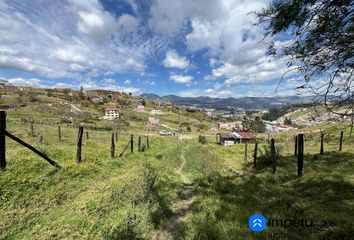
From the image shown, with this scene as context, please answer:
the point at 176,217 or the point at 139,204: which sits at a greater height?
the point at 139,204

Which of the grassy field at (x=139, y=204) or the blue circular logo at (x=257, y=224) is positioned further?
the grassy field at (x=139, y=204)

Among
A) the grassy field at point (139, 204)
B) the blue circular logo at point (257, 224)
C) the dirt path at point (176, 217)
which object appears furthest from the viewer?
the dirt path at point (176, 217)

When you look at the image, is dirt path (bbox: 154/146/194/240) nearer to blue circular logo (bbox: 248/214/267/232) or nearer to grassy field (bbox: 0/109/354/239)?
grassy field (bbox: 0/109/354/239)

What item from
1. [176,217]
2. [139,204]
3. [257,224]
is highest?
[257,224]

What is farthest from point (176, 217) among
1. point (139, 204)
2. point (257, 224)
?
point (257, 224)

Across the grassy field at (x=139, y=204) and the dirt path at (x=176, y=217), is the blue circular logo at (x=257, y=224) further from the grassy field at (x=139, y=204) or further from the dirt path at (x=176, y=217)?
the dirt path at (x=176, y=217)

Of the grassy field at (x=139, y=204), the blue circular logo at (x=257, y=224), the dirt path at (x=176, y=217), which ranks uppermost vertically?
the blue circular logo at (x=257, y=224)

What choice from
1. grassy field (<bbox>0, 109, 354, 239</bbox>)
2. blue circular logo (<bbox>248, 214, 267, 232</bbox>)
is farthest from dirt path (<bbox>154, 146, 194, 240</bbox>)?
blue circular logo (<bbox>248, 214, 267, 232</bbox>)

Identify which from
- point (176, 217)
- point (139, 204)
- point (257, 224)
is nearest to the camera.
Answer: point (257, 224)

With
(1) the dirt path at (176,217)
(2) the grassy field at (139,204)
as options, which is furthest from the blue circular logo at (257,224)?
(1) the dirt path at (176,217)

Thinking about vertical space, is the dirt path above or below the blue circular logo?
below

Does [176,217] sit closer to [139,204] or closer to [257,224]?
[139,204]

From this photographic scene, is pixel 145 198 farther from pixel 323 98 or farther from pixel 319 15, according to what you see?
pixel 319 15

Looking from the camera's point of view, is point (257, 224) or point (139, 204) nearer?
point (257, 224)
